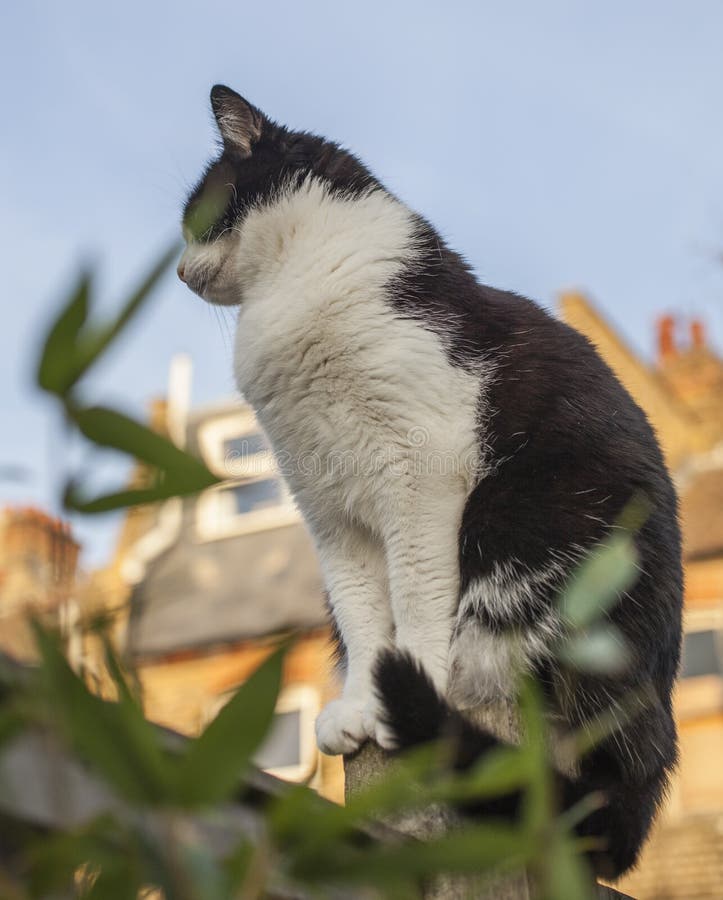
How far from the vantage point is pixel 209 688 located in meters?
10.5

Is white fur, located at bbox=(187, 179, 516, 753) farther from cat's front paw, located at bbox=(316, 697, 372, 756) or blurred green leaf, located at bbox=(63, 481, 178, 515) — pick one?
blurred green leaf, located at bbox=(63, 481, 178, 515)

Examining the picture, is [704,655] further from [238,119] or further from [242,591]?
[238,119]

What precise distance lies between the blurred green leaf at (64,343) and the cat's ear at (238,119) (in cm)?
229

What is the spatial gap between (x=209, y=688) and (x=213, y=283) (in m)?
8.32

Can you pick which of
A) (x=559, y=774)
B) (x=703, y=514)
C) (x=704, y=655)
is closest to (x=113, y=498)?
(x=559, y=774)

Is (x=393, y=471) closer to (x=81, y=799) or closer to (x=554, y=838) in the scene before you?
(x=81, y=799)

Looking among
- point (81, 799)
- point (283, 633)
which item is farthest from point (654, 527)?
point (283, 633)

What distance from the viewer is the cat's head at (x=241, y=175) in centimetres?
263

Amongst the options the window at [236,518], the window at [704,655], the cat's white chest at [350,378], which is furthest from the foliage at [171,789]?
the window at [236,518]

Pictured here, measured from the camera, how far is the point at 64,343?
55 centimetres

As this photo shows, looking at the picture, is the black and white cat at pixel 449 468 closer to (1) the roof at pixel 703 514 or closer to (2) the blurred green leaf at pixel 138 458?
(2) the blurred green leaf at pixel 138 458

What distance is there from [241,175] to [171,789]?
230 cm

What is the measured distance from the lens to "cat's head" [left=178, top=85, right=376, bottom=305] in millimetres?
2631

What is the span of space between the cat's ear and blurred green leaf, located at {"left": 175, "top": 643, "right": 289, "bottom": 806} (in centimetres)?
234
